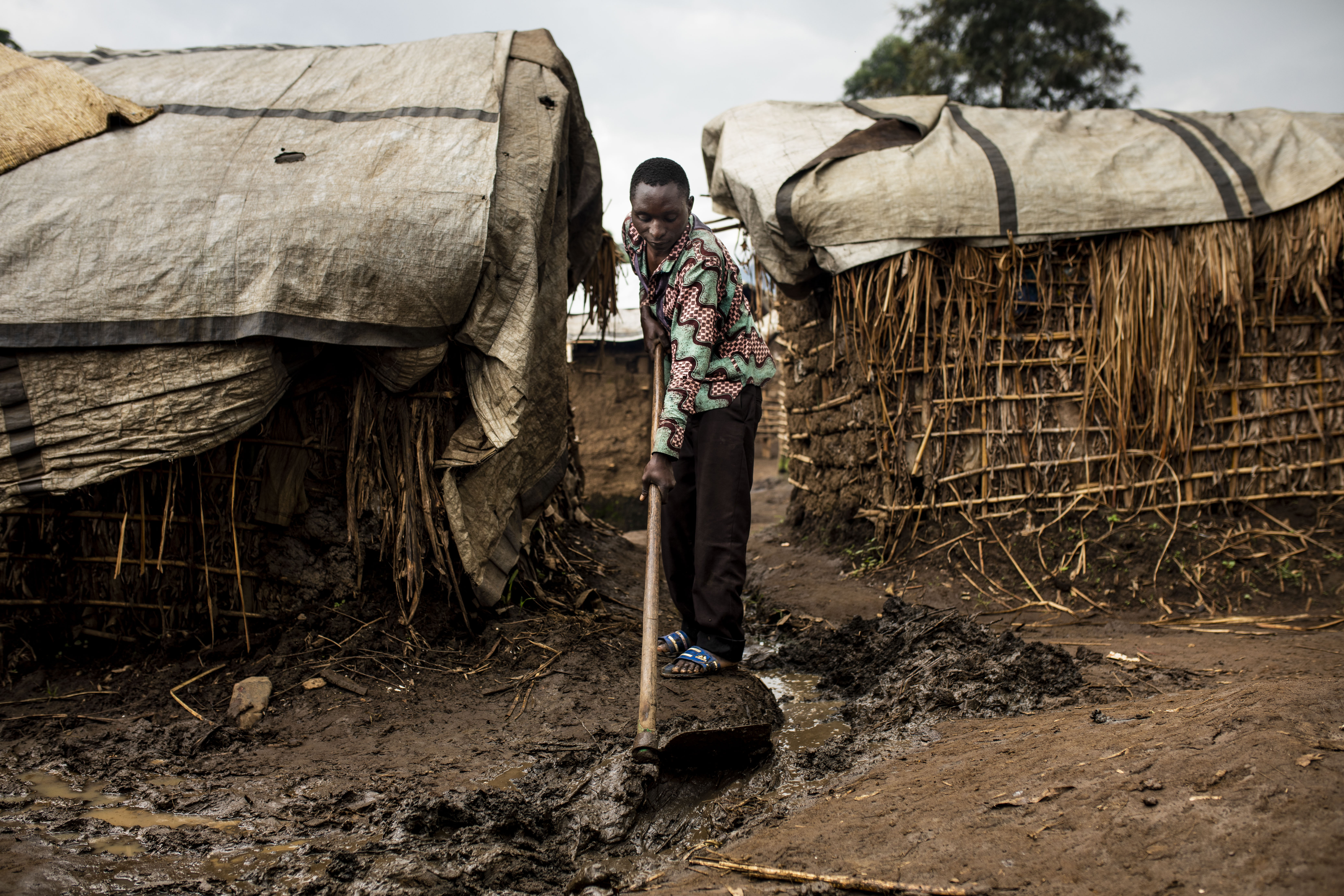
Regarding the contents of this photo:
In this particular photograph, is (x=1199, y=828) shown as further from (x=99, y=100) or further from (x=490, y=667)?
(x=99, y=100)

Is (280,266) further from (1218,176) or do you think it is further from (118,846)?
(1218,176)

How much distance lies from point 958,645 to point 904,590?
4.76 feet

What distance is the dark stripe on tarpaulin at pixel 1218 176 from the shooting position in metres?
4.21

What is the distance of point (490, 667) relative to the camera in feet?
9.02

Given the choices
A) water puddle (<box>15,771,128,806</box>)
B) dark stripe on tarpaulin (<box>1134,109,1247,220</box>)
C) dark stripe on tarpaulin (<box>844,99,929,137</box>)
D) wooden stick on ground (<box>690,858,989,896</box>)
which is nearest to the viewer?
wooden stick on ground (<box>690,858,989,896</box>)

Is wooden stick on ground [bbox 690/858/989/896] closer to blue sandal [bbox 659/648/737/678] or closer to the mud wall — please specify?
blue sandal [bbox 659/648/737/678]

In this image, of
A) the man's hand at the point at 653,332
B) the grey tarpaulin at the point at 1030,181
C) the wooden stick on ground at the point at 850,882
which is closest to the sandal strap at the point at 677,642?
the man's hand at the point at 653,332

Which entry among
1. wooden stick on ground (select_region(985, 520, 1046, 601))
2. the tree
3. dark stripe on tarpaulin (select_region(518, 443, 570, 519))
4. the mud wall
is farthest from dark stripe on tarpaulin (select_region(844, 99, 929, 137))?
the tree

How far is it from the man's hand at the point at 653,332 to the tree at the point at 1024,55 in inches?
488

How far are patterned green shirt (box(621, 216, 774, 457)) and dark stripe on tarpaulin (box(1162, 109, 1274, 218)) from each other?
10.4 feet

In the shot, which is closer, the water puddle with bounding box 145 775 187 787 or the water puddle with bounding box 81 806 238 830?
the water puddle with bounding box 81 806 238 830

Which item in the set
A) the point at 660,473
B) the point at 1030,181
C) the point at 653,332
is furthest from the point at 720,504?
the point at 1030,181

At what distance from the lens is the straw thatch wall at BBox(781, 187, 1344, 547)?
4.25 metres

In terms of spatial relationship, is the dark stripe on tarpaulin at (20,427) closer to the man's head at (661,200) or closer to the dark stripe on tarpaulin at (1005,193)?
the man's head at (661,200)
